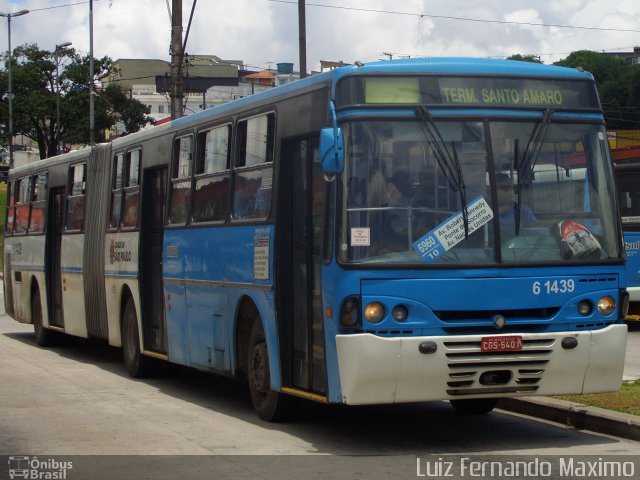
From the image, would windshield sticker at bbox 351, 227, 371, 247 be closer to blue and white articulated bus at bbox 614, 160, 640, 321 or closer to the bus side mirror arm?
the bus side mirror arm

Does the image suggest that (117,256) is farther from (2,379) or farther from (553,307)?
(553,307)

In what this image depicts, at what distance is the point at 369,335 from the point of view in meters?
8.93

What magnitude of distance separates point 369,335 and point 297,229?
1.71 m

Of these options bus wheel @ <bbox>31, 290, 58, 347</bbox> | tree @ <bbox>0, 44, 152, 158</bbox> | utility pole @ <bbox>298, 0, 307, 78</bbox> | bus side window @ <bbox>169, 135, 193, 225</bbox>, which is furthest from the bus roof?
tree @ <bbox>0, 44, 152, 158</bbox>

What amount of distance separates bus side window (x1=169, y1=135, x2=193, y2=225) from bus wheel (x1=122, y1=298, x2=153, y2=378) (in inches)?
80.8

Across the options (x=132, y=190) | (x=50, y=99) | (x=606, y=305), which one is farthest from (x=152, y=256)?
(x=50, y=99)

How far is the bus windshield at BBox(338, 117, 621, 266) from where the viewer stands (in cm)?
914

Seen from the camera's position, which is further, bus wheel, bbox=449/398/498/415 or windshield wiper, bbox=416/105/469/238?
bus wheel, bbox=449/398/498/415

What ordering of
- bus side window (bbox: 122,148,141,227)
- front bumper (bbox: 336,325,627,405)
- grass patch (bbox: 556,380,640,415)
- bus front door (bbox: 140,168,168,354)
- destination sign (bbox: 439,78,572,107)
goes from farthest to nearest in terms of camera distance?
bus side window (bbox: 122,148,141,227), bus front door (bbox: 140,168,168,354), grass patch (bbox: 556,380,640,415), destination sign (bbox: 439,78,572,107), front bumper (bbox: 336,325,627,405)

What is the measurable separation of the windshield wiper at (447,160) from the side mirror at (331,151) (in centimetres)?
73

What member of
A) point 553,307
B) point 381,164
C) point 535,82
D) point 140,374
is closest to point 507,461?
point 553,307

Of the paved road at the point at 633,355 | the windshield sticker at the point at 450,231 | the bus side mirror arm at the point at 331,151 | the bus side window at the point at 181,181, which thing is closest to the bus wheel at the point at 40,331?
the bus side window at the point at 181,181

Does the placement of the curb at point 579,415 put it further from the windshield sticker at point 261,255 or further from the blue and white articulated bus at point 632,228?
the blue and white articulated bus at point 632,228

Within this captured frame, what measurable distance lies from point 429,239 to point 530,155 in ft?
3.78
